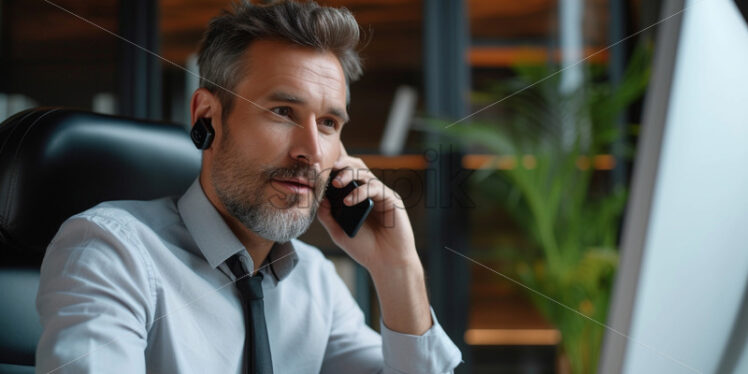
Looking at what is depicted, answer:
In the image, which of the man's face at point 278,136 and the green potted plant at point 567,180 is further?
the green potted plant at point 567,180

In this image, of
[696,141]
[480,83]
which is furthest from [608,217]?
[696,141]

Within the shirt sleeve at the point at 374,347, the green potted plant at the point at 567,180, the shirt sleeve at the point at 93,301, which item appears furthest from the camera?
the green potted plant at the point at 567,180

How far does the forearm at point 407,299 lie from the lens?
1.29 feet

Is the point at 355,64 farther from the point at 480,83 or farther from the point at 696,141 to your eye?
the point at 480,83

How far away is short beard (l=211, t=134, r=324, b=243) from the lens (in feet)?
1.01

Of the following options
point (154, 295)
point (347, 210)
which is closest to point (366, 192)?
point (347, 210)

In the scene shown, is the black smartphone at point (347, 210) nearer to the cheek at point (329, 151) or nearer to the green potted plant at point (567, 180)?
the cheek at point (329, 151)

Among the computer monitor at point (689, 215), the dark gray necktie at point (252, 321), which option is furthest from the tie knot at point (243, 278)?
the computer monitor at point (689, 215)

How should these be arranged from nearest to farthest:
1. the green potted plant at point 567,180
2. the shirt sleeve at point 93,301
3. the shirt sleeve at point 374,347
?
the shirt sleeve at point 93,301 → the shirt sleeve at point 374,347 → the green potted plant at point 567,180

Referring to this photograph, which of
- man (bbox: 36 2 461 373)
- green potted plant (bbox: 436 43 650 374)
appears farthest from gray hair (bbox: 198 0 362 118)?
green potted plant (bbox: 436 43 650 374)

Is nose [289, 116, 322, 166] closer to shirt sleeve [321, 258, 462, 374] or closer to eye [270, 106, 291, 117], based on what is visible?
eye [270, 106, 291, 117]

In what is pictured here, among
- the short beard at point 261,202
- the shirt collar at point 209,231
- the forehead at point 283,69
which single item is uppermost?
the forehead at point 283,69

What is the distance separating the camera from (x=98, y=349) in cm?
29

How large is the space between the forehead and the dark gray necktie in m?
0.10
